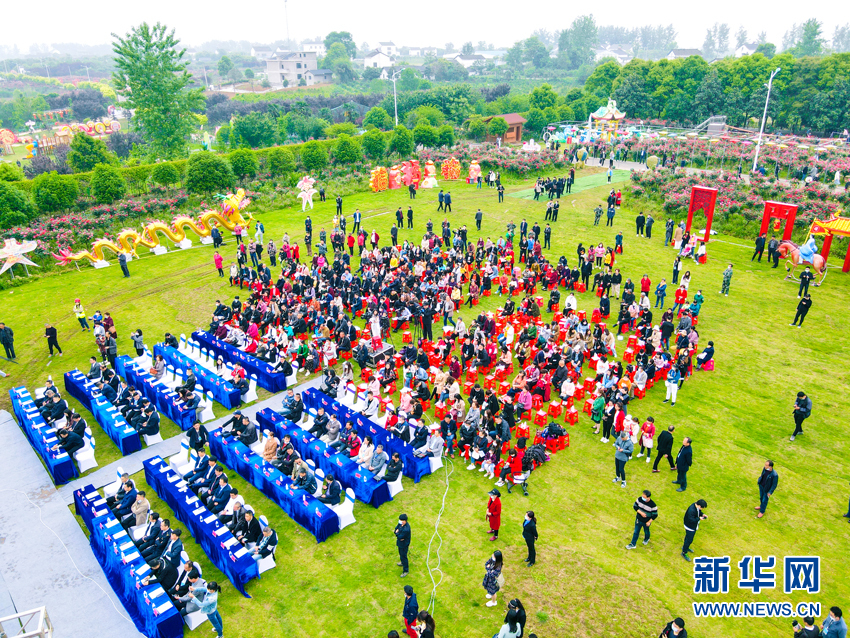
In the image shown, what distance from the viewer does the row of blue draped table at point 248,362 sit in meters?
17.4

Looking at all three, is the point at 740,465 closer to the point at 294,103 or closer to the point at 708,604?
the point at 708,604

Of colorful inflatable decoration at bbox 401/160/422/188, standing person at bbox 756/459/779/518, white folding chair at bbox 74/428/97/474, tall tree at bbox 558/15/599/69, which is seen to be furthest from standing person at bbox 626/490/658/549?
tall tree at bbox 558/15/599/69

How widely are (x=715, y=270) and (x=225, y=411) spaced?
A: 23.5 m

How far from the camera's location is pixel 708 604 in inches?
400

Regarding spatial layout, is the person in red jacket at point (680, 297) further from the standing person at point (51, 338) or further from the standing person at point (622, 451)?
the standing person at point (51, 338)

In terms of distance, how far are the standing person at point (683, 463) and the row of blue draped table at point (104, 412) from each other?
14.2 meters

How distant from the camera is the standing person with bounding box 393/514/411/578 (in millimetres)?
10414

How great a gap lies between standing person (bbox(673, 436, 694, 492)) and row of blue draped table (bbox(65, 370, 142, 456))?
1419 centimetres

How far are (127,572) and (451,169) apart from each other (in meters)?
42.1

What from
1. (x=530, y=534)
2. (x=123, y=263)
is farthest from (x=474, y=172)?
(x=530, y=534)

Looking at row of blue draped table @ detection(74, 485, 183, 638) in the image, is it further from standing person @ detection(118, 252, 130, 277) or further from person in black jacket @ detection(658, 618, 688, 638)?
standing person @ detection(118, 252, 130, 277)

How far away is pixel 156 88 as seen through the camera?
159ft

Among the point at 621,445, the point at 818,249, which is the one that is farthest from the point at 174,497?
the point at 818,249

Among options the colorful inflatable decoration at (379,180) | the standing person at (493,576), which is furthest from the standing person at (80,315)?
the colorful inflatable decoration at (379,180)
